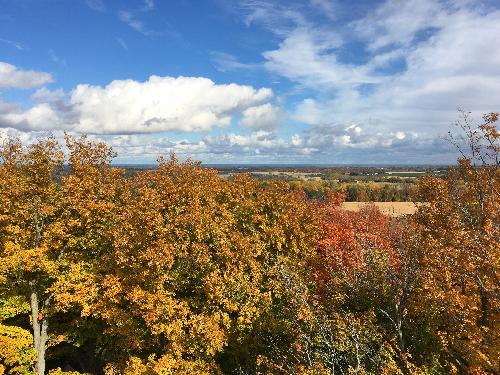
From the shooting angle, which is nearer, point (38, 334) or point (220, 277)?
point (220, 277)

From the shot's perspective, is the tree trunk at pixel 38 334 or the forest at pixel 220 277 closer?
the forest at pixel 220 277

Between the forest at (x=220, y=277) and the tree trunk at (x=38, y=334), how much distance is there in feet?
0.35

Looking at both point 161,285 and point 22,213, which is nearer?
point 161,285

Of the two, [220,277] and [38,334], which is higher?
[220,277]

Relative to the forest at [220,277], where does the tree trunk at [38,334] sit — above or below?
below

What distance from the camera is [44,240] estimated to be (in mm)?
26562

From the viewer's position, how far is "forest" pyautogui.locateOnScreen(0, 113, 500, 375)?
58.6 feet

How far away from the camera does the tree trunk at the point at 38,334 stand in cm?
2644

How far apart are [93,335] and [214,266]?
11583 mm

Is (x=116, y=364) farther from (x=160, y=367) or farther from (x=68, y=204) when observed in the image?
(x=68, y=204)

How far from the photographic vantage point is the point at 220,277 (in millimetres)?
22453

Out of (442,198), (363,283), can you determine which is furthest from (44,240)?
(442,198)

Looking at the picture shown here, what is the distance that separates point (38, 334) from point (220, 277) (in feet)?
48.9

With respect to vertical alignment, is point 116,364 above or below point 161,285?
below
